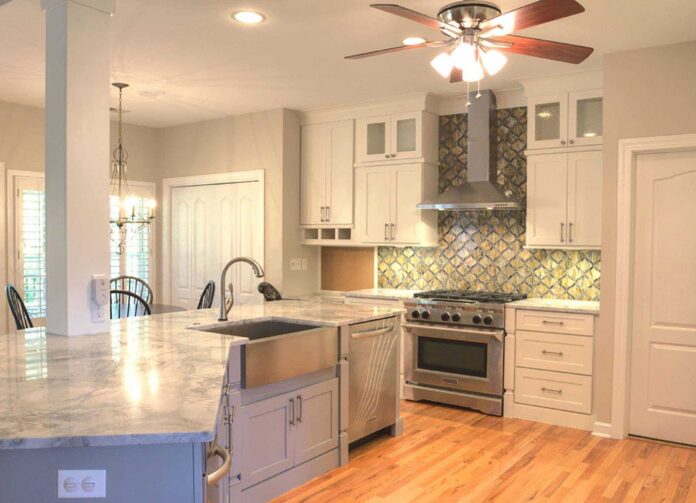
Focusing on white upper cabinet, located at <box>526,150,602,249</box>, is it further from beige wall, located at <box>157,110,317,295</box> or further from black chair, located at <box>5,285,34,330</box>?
black chair, located at <box>5,285,34,330</box>

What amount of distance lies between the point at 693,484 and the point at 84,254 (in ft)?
11.3

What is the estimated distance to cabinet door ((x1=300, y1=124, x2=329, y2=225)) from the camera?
5922mm

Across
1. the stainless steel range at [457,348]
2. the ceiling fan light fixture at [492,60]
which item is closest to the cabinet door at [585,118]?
the stainless steel range at [457,348]

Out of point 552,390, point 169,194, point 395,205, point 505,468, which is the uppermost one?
point 169,194

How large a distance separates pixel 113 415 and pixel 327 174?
450 centimetres

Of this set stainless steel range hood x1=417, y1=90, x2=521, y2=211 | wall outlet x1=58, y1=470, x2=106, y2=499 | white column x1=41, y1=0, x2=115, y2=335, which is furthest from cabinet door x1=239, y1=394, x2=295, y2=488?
stainless steel range hood x1=417, y1=90, x2=521, y2=211

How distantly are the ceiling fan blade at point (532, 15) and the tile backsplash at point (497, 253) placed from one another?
2.53 m

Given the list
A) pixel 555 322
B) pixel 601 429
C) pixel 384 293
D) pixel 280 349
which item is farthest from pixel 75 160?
pixel 601 429

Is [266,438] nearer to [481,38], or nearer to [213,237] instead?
[481,38]

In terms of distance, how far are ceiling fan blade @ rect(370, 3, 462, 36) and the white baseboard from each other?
291 cm

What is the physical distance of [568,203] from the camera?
4617mm

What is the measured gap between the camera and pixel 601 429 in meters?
4.21

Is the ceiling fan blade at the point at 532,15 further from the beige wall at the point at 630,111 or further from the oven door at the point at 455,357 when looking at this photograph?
the oven door at the point at 455,357

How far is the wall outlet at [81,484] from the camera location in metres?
1.51
